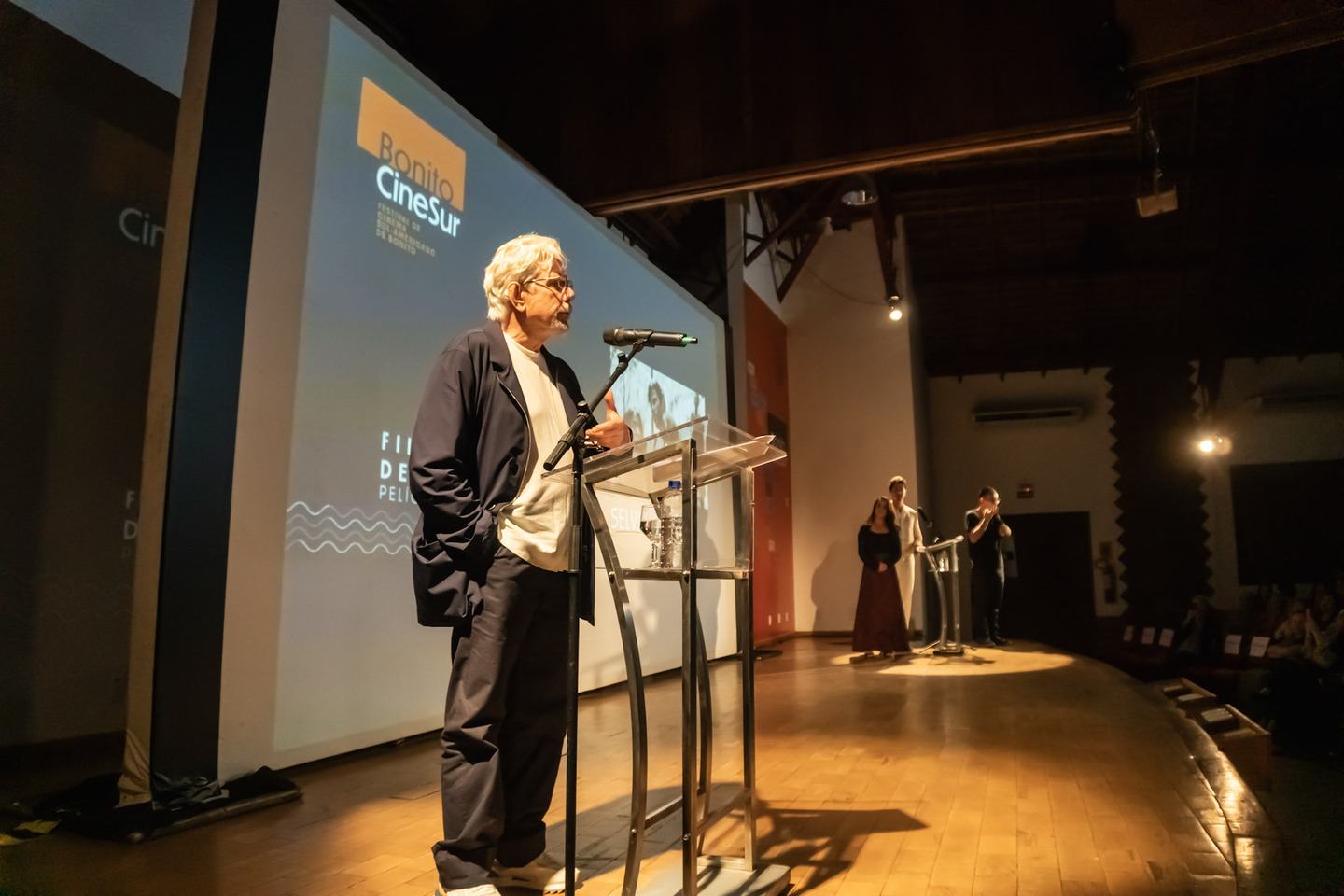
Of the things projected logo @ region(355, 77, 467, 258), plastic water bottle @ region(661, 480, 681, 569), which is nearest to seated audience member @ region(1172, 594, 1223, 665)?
projected logo @ region(355, 77, 467, 258)

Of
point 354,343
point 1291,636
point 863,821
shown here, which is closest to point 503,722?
point 863,821

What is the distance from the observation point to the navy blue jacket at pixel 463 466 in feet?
5.16

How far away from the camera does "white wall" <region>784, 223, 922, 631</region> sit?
10.1 m

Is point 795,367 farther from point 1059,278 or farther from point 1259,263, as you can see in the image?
point 1259,263

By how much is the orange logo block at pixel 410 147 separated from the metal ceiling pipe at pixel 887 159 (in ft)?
5.19

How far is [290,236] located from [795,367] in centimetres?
815

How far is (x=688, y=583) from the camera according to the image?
1.55 meters

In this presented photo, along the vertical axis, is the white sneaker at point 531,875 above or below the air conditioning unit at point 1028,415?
below

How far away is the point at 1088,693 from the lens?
193 inches

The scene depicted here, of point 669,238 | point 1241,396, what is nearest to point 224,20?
point 669,238

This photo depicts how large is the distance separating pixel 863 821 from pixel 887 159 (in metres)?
3.76

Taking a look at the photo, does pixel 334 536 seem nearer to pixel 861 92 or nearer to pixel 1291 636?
pixel 861 92

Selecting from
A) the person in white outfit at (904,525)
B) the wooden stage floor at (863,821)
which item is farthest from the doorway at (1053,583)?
the wooden stage floor at (863,821)

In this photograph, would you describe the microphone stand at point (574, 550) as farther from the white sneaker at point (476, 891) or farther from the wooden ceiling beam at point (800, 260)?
the wooden ceiling beam at point (800, 260)
